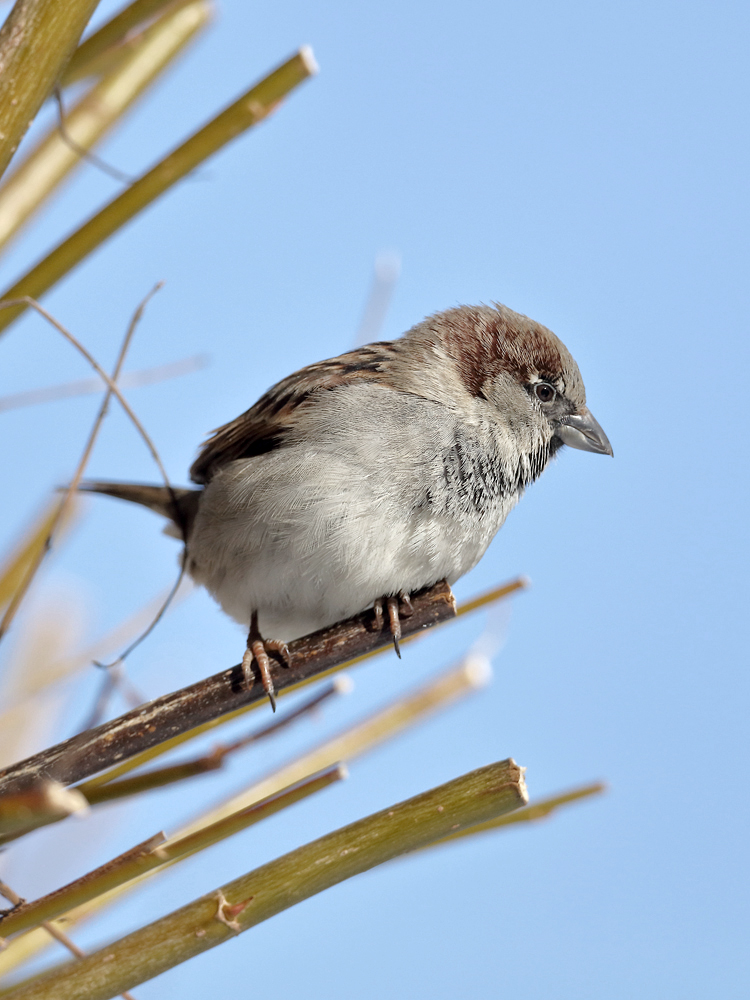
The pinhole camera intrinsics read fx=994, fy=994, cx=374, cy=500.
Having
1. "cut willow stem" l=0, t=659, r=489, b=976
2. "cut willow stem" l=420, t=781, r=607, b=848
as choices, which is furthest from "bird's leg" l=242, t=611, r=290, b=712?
"cut willow stem" l=420, t=781, r=607, b=848

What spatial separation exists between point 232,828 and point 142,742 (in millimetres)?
292

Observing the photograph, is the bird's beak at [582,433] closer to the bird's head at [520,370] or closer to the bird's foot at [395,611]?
the bird's head at [520,370]

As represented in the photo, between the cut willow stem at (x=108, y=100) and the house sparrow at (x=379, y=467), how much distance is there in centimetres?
72

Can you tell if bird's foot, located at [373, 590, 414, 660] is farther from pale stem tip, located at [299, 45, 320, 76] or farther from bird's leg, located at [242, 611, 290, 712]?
pale stem tip, located at [299, 45, 320, 76]

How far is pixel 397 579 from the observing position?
2.03 m

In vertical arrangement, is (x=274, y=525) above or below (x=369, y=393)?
below

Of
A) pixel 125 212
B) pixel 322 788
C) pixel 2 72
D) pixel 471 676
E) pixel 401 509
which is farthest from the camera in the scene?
pixel 401 509

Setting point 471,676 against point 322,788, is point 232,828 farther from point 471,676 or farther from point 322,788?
point 471,676

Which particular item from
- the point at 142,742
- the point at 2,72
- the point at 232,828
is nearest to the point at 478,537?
the point at 142,742

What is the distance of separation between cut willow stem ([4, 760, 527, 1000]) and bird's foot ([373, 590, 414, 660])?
659 millimetres

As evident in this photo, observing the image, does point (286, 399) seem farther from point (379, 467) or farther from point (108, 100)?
point (108, 100)

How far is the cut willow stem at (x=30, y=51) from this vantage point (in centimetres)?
127

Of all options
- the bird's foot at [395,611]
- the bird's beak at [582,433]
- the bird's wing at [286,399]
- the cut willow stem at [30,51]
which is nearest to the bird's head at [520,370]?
the bird's beak at [582,433]

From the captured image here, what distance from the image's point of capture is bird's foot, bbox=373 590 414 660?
181cm
